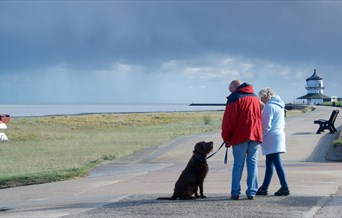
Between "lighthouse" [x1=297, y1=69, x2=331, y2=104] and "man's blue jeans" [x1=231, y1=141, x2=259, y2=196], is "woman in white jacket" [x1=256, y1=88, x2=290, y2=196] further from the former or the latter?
"lighthouse" [x1=297, y1=69, x2=331, y2=104]

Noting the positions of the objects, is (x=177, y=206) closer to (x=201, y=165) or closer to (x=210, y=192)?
(x=201, y=165)

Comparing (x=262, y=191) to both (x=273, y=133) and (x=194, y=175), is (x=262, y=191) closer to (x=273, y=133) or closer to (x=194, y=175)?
(x=273, y=133)

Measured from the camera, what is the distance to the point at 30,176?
51.0 ft

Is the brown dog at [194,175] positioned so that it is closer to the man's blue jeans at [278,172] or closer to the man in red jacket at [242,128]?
the man in red jacket at [242,128]

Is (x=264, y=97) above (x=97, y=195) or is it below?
above

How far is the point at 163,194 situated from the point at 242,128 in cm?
230

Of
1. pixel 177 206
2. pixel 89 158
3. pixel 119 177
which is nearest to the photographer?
pixel 177 206

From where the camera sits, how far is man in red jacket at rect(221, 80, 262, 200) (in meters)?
9.97

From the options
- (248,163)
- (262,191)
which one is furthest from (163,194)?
(248,163)

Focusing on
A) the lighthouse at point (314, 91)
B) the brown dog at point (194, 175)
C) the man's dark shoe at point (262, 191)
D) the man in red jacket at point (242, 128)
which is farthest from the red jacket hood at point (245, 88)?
the lighthouse at point (314, 91)

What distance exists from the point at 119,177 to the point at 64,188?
1.85 metres

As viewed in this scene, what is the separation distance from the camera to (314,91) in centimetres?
13288

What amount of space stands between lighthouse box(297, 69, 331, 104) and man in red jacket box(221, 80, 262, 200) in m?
123

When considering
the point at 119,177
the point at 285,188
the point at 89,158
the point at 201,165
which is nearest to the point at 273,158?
the point at 285,188
